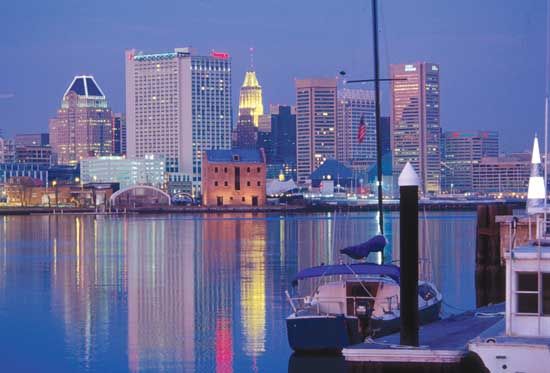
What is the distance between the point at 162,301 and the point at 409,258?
91.8ft

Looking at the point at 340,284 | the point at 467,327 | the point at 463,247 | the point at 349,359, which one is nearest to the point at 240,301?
the point at 340,284

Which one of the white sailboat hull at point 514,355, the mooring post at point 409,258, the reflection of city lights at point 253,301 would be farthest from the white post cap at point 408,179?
the reflection of city lights at point 253,301

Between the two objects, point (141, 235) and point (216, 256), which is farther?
point (141, 235)

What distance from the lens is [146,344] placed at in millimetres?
35562

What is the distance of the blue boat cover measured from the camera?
3155 cm

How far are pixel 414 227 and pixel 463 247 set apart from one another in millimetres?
65142

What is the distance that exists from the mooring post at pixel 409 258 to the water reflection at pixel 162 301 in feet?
28.5

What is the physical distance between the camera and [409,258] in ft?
69.5

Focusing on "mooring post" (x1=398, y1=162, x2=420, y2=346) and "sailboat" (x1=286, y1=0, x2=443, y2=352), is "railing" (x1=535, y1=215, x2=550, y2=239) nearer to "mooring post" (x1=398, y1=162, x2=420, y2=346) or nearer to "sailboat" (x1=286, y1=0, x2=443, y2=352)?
"mooring post" (x1=398, y1=162, x2=420, y2=346)

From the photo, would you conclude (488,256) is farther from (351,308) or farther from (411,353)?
(411,353)

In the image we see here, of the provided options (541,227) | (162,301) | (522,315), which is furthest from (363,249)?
(162,301)

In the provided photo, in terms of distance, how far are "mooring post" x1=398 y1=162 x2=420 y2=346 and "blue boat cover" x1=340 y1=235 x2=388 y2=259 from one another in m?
9.78

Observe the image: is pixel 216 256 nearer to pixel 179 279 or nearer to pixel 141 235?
pixel 179 279

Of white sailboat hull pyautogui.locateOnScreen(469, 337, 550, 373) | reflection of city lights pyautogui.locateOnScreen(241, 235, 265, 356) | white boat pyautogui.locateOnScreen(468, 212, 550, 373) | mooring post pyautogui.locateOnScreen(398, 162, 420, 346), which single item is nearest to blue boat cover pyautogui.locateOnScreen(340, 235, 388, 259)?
reflection of city lights pyautogui.locateOnScreen(241, 235, 265, 356)
